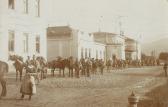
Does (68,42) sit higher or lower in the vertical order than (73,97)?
higher

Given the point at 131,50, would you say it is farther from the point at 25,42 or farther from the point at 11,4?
the point at 11,4

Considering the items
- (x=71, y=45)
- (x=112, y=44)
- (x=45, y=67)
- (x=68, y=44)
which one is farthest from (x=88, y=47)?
(x=45, y=67)

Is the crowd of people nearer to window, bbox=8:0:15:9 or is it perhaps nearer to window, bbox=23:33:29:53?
window, bbox=23:33:29:53

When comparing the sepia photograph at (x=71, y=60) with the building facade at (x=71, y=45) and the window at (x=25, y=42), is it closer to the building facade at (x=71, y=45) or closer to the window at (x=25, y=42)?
the window at (x=25, y=42)

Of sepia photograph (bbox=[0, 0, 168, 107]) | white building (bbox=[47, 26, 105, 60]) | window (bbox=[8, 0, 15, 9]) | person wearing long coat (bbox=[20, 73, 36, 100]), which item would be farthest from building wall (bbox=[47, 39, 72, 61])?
person wearing long coat (bbox=[20, 73, 36, 100])

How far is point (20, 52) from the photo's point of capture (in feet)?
53.1

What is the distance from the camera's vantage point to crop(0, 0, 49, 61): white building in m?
15.1

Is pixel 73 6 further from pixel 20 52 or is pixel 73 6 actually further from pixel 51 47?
pixel 51 47

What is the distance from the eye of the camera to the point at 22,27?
16.9m

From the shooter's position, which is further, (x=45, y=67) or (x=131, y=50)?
(x=131, y=50)

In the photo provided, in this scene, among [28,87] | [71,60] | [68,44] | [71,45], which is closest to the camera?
[28,87]

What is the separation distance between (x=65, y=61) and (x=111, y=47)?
21.3 meters

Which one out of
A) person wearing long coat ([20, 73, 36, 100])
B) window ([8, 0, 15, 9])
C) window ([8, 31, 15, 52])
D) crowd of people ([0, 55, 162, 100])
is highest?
window ([8, 0, 15, 9])

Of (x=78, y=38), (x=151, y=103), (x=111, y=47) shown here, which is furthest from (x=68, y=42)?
(x=151, y=103)
